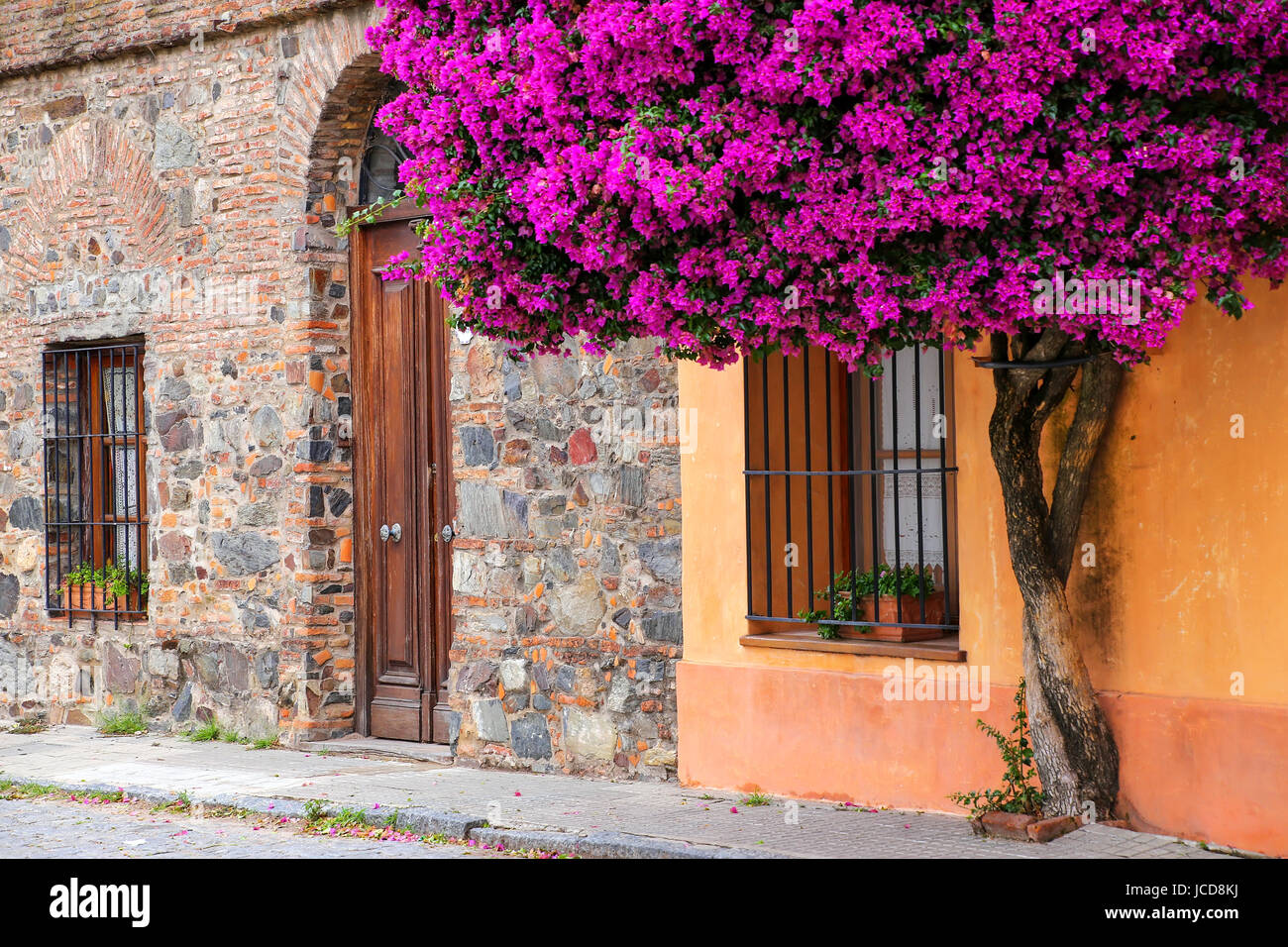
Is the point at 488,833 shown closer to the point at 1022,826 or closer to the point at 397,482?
the point at 1022,826

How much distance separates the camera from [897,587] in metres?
7.33

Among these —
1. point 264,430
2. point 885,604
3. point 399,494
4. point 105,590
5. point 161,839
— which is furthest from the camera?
point 105,590

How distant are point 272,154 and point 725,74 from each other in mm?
5014

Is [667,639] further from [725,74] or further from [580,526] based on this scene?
[725,74]

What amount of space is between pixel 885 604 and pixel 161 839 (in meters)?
3.60

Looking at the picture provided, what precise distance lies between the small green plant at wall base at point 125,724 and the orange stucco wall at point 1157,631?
4837mm

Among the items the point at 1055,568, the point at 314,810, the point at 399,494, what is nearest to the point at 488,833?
the point at 314,810

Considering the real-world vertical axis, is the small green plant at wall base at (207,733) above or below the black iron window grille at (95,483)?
below

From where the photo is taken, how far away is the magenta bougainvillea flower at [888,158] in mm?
5023

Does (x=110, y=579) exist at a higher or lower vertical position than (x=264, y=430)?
lower

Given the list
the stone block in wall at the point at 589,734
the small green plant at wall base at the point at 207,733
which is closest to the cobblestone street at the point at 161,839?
the stone block in wall at the point at 589,734

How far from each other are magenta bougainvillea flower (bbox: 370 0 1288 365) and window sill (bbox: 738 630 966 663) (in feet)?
6.21

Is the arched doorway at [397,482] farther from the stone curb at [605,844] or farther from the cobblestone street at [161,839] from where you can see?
the stone curb at [605,844]

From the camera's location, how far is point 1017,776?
21.5ft
